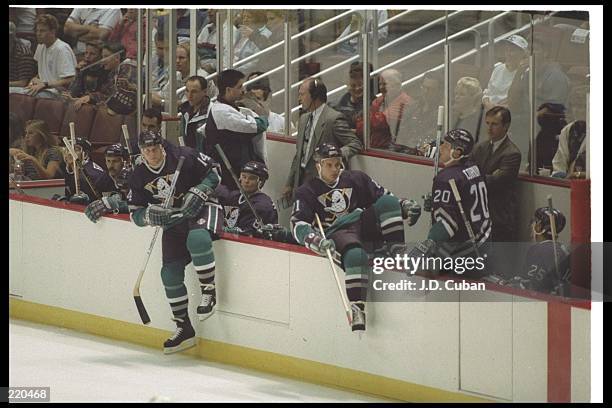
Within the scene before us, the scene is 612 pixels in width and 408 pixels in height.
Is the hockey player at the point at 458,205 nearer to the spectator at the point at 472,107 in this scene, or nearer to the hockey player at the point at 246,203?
the spectator at the point at 472,107

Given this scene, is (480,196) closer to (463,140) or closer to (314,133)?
(463,140)

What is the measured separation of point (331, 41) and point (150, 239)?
3.31ft

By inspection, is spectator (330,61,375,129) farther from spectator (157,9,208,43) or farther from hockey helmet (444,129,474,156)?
spectator (157,9,208,43)

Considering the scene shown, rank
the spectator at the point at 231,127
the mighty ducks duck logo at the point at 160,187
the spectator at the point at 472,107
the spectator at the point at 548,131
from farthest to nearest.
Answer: the mighty ducks duck logo at the point at 160,187
the spectator at the point at 231,127
the spectator at the point at 472,107
the spectator at the point at 548,131

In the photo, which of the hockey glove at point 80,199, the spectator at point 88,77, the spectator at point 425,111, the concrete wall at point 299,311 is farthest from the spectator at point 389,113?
the hockey glove at point 80,199

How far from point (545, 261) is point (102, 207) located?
1.63 meters

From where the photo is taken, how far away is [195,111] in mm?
5129

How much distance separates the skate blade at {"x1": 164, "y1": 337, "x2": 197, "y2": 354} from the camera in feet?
17.1

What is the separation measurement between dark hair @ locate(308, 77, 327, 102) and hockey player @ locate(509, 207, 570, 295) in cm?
83

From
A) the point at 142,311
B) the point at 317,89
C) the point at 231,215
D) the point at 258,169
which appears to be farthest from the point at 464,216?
the point at 142,311

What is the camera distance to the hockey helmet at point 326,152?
496 centimetres

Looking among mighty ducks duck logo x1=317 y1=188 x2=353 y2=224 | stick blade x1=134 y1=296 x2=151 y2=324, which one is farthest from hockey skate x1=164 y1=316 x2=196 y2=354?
mighty ducks duck logo x1=317 y1=188 x2=353 y2=224

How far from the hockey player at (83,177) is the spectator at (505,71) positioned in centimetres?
141

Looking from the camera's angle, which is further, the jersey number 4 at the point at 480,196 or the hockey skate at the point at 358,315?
the hockey skate at the point at 358,315
